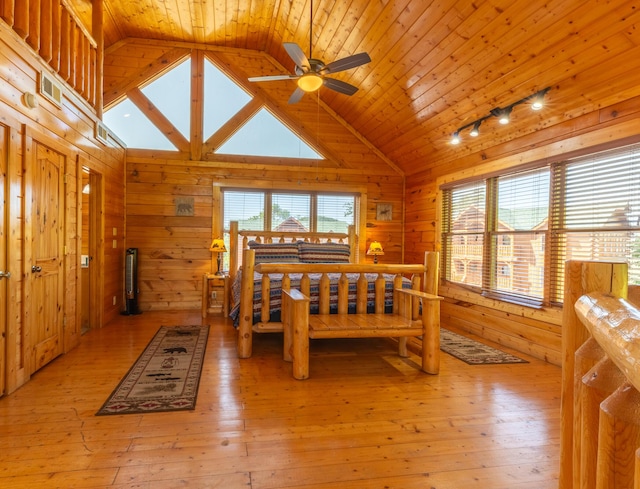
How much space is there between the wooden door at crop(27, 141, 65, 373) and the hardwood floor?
0.22 metres

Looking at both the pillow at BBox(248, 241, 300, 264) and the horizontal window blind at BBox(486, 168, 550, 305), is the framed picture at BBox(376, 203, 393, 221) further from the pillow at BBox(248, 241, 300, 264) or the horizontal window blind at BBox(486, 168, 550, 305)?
the horizontal window blind at BBox(486, 168, 550, 305)

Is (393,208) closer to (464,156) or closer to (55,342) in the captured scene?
(464,156)

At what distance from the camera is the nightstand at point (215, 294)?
205 inches

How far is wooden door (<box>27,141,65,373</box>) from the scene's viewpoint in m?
2.91

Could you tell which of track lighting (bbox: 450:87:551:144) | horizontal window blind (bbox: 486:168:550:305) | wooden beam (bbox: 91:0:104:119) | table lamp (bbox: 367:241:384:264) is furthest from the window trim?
horizontal window blind (bbox: 486:168:550:305)

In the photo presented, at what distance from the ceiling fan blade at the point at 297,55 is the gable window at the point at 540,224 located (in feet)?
8.20

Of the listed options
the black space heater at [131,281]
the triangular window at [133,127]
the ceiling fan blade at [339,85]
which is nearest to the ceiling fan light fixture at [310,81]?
the ceiling fan blade at [339,85]

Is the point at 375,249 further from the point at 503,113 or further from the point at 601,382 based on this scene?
the point at 601,382

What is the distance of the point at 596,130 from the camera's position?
3137 mm

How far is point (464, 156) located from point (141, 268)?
4869 millimetres

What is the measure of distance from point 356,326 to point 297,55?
2.26m

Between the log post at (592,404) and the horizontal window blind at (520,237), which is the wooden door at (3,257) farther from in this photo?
the horizontal window blind at (520,237)

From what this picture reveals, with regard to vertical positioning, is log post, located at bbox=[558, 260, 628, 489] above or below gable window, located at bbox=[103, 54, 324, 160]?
below

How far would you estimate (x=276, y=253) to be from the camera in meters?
5.00
